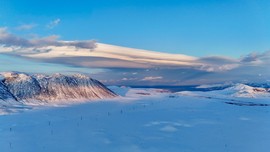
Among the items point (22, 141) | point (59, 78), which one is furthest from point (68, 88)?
point (22, 141)

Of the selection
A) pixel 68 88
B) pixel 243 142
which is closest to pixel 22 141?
pixel 243 142

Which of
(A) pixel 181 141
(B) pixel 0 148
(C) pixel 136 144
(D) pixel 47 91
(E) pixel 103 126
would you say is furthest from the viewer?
(D) pixel 47 91

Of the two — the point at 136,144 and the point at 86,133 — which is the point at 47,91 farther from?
the point at 136,144

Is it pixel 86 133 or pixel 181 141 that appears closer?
pixel 181 141

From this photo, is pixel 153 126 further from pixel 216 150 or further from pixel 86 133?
pixel 216 150

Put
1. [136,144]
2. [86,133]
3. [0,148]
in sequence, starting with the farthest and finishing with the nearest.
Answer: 1. [86,133]
2. [136,144]
3. [0,148]

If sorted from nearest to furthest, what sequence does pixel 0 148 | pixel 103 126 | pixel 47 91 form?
pixel 0 148 < pixel 103 126 < pixel 47 91
